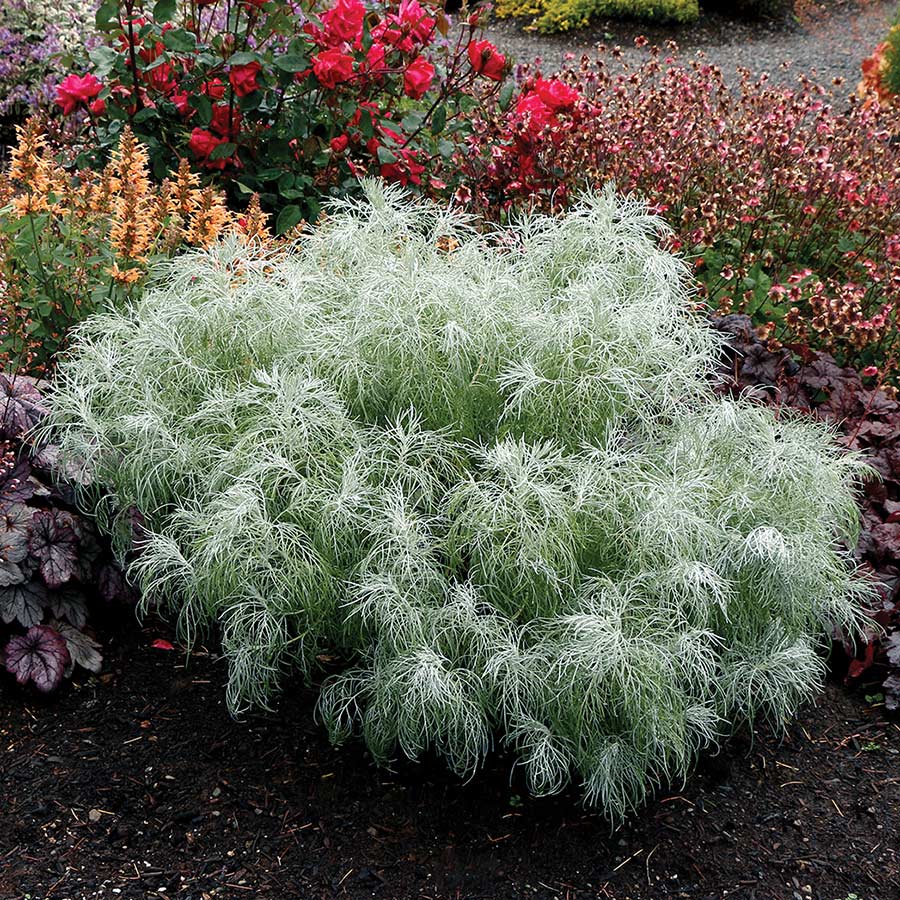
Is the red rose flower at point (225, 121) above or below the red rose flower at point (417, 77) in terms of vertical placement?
below

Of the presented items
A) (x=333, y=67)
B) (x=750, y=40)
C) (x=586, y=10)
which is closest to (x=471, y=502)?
(x=333, y=67)

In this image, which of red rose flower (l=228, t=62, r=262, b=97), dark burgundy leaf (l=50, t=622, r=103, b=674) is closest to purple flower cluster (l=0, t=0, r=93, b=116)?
red rose flower (l=228, t=62, r=262, b=97)

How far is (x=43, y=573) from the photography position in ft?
8.79

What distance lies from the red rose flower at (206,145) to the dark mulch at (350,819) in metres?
2.11

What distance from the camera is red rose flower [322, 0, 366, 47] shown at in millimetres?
3836

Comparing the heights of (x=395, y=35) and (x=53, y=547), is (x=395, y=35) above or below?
above

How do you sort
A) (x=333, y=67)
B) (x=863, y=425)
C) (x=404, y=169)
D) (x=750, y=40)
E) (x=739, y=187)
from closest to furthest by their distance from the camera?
(x=863, y=425) < (x=333, y=67) < (x=404, y=169) < (x=739, y=187) < (x=750, y=40)

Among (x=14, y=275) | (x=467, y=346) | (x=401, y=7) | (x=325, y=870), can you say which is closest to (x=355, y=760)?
(x=325, y=870)

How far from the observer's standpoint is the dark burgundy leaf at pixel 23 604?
2.69 metres

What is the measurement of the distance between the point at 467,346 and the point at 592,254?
671 mm

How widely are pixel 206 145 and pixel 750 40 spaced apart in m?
8.00

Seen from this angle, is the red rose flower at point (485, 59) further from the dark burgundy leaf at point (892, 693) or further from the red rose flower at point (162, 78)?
the dark burgundy leaf at point (892, 693)

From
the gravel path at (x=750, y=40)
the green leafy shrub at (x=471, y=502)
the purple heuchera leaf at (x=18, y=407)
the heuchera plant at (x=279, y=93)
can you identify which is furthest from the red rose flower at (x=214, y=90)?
the gravel path at (x=750, y=40)

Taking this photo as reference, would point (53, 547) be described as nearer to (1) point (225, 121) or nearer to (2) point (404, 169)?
(1) point (225, 121)
